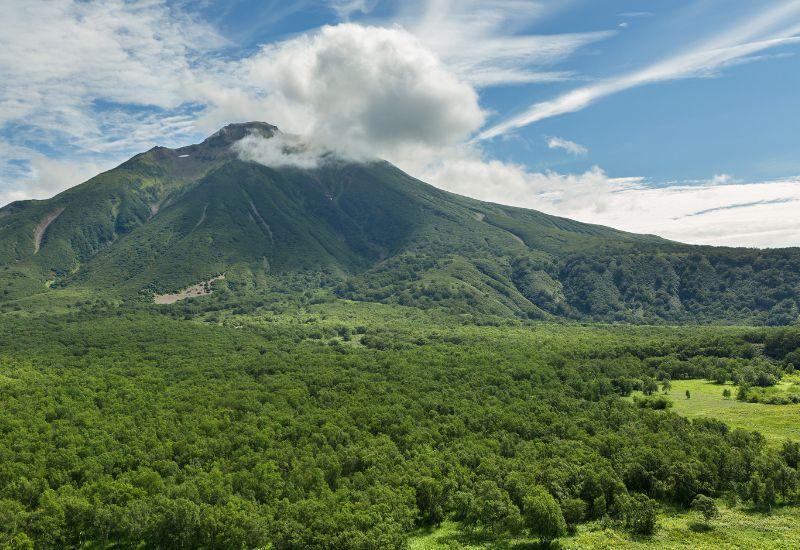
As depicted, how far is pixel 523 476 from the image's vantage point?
88312 millimetres

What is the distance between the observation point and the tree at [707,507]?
78.7m

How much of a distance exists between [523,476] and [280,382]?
3278 inches

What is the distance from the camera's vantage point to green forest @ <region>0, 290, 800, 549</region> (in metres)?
77.2

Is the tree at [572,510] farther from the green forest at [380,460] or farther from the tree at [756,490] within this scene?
the tree at [756,490]

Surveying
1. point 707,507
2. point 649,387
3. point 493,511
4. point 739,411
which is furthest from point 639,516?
point 649,387

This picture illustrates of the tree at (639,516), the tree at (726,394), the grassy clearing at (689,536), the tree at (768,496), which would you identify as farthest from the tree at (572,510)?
the tree at (726,394)

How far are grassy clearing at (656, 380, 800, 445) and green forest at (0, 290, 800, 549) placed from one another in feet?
6.81

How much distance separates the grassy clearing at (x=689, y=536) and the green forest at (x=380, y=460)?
1.39ft

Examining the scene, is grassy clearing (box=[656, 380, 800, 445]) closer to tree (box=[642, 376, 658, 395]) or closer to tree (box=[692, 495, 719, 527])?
tree (box=[642, 376, 658, 395])

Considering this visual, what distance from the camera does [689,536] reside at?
74.8 m

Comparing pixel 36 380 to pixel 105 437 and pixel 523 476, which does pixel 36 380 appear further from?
pixel 523 476

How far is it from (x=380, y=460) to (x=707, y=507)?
Answer: 56.1 metres

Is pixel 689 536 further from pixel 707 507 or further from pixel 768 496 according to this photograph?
pixel 768 496

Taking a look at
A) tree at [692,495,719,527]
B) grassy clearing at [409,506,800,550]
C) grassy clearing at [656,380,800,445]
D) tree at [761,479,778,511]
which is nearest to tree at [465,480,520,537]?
grassy clearing at [409,506,800,550]
